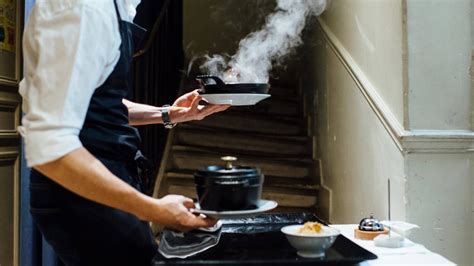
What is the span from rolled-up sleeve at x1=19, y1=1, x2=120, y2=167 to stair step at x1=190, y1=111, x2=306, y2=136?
10.5 ft

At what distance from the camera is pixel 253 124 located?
4457 millimetres

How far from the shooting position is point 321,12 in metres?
3.58

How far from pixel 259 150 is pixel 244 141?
0.50 feet

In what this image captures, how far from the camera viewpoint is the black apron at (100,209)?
1313 millimetres

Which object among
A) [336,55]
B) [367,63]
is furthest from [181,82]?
[367,63]

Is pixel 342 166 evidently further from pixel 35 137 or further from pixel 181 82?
pixel 181 82

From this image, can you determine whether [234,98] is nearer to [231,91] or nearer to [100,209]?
[231,91]

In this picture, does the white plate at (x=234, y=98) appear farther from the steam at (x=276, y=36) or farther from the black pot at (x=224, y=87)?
the steam at (x=276, y=36)

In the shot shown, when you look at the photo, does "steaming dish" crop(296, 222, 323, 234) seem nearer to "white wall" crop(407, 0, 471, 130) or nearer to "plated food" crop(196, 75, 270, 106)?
"plated food" crop(196, 75, 270, 106)

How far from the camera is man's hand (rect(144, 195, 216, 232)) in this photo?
3.92 ft

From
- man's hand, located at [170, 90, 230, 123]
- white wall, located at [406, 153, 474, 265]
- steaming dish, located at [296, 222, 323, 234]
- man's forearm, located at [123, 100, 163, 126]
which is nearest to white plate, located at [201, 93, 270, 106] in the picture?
man's hand, located at [170, 90, 230, 123]

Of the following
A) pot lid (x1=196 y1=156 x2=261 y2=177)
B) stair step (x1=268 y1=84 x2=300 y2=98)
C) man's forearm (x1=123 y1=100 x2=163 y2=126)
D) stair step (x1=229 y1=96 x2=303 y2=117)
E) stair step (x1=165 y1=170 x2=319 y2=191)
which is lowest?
stair step (x1=165 y1=170 x2=319 y2=191)

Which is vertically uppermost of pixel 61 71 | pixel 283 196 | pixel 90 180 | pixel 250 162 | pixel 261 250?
pixel 61 71

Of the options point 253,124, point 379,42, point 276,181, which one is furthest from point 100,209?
point 253,124
